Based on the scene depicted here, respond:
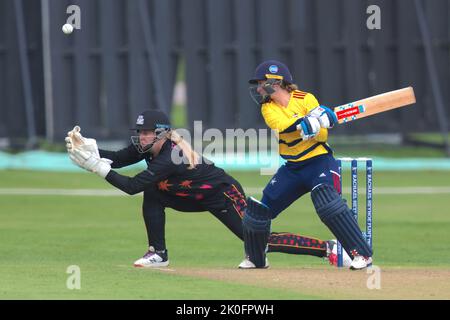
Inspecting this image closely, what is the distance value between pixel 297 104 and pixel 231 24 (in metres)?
12.4

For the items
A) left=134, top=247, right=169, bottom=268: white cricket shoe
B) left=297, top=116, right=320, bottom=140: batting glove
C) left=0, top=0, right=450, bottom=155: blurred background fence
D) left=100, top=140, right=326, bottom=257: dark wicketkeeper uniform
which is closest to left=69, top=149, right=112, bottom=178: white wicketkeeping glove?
left=100, top=140, right=326, bottom=257: dark wicketkeeper uniform

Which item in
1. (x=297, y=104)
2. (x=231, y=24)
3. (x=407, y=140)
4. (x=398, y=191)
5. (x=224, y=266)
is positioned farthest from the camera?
(x=407, y=140)

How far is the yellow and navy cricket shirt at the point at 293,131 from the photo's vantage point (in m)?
10.1

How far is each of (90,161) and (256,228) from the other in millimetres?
1585

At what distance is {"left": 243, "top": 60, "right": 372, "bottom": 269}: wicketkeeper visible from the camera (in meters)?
10.0

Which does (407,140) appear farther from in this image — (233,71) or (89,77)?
(89,77)

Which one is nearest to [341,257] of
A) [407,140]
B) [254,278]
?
[254,278]

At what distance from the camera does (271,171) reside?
20.5 metres

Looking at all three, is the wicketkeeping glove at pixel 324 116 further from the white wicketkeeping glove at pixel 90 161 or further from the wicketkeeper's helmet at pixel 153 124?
the white wicketkeeping glove at pixel 90 161

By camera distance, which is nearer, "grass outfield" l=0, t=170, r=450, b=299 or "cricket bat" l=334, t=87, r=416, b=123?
"grass outfield" l=0, t=170, r=450, b=299

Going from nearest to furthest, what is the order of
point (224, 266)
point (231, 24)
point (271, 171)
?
1. point (224, 266)
2. point (271, 171)
3. point (231, 24)

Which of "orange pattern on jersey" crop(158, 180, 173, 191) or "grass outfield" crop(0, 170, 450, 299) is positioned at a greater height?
"orange pattern on jersey" crop(158, 180, 173, 191)

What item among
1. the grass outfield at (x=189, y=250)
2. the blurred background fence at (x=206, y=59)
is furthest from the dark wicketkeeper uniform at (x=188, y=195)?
the blurred background fence at (x=206, y=59)

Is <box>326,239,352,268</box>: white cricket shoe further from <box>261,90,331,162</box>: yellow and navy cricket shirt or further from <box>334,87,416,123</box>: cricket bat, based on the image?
<box>334,87,416,123</box>: cricket bat
